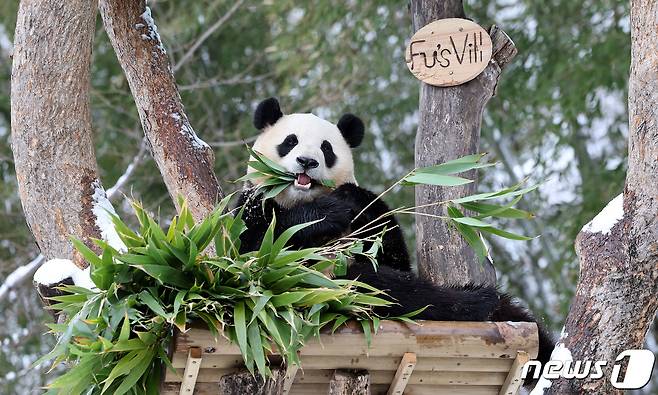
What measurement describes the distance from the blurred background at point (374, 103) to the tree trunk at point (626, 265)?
3827 mm

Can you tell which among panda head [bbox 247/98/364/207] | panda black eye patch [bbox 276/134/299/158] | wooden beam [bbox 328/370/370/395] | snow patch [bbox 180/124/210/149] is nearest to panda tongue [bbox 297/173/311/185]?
panda head [bbox 247/98/364/207]

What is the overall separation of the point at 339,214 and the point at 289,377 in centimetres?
81

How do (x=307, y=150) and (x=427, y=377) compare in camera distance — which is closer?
(x=427, y=377)

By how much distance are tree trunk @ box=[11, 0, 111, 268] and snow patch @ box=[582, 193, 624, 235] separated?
1.72 metres

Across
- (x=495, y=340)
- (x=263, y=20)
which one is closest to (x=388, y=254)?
(x=495, y=340)

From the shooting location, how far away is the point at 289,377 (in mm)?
3057

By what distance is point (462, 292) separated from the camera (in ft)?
11.4

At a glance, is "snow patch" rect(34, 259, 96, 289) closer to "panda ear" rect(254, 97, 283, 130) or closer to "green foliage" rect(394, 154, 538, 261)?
"green foliage" rect(394, 154, 538, 261)

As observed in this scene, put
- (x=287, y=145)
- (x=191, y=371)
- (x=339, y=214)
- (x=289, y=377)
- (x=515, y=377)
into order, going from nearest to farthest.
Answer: (x=191, y=371), (x=289, y=377), (x=515, y=377), (x=339, y=214), (x=287, y=145)

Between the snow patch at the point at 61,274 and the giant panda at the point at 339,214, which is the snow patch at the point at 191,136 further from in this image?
the snow patch at the point at 61,274

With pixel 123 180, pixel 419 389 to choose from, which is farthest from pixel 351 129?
pixel 123 180

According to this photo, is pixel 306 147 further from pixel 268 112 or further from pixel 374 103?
pixel 374 103

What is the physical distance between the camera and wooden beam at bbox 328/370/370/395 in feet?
10.0

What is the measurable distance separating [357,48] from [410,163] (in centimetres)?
120
